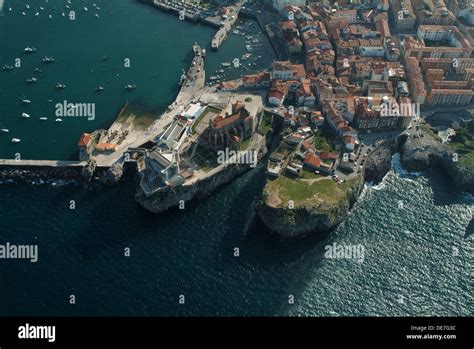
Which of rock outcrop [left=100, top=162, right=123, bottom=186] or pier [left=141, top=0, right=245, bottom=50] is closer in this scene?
rock outcrop [left=100, top=162, right=123, bottom=186]

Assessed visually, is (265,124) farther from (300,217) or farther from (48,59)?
(48,59)

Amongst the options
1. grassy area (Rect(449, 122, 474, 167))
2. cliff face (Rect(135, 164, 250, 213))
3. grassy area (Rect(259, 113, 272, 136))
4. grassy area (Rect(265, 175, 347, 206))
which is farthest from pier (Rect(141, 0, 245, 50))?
grassy area (Rect(449, 122, 474, 167))

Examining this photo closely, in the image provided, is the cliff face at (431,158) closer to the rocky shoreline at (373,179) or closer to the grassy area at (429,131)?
the rocky shoreline at (373,179)

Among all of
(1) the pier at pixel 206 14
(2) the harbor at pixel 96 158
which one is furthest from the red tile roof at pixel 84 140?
(1) the pier at pixel 206 14

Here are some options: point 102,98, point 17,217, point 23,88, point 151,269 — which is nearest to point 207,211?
point 151,269

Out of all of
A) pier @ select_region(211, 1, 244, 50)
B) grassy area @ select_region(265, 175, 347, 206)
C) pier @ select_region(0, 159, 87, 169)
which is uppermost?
pier @ select_region(211, 1, 244, 50)

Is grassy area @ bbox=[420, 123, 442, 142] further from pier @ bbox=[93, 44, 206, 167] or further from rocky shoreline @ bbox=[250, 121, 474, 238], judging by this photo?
pier @ bbox=[93, 44, 206, 167]

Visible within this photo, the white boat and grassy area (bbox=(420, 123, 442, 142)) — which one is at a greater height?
the white boat
